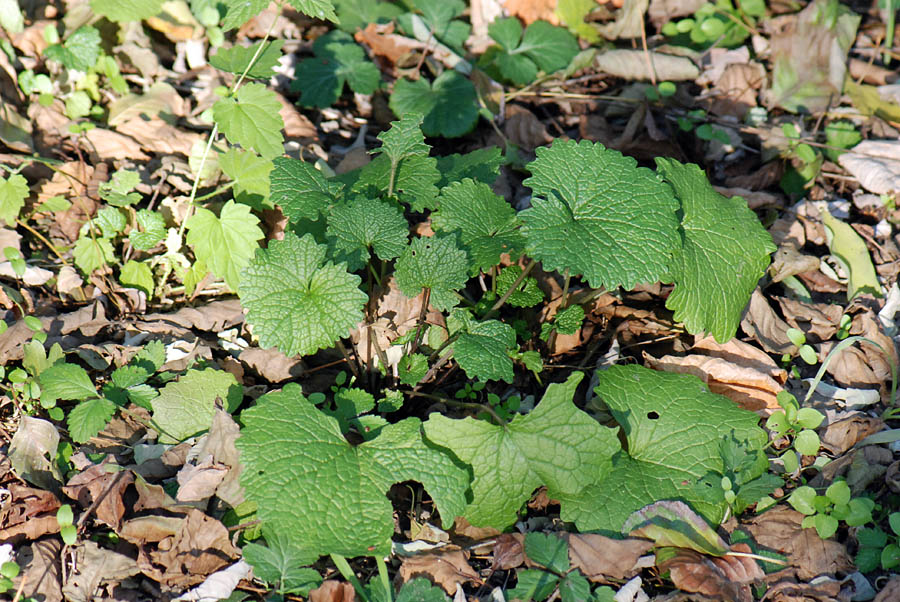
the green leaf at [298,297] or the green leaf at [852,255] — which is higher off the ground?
the green leaf at [298,297]

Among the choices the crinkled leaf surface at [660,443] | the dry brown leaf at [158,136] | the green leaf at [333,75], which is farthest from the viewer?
the green leaf at [333,75]

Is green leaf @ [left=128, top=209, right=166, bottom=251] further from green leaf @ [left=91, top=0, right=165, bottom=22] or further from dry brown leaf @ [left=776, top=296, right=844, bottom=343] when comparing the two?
dry brown leaf @ [left=776, top=296, right=844, bottom=343]

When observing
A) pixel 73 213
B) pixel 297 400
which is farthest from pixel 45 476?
pixel 73 213

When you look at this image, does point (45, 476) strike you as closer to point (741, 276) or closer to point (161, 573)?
point (161, 573)

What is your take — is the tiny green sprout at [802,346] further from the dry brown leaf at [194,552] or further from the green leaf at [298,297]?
the dry brown leaf at [194,552]

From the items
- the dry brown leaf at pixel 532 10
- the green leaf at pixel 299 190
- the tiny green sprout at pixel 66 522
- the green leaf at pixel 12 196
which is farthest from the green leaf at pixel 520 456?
the dry brown leaf at pixel 532 10

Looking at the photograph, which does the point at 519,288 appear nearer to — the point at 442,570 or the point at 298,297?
the point at 298,297

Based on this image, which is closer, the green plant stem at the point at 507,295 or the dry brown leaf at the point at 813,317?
the green plant stem at the point at 507,295
